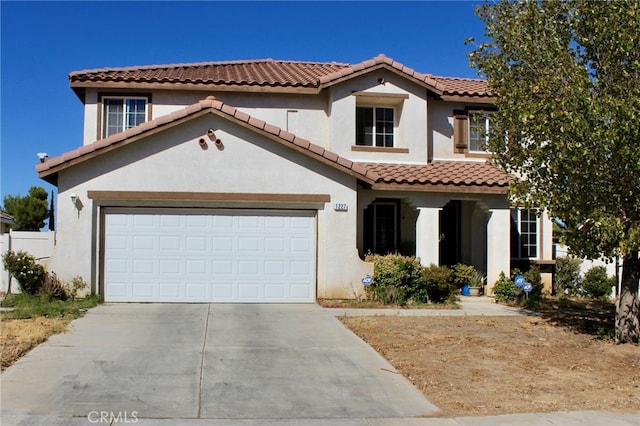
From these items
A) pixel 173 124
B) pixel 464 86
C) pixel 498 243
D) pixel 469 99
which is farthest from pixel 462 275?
pixel 173 124

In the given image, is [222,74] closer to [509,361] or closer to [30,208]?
[509,361]

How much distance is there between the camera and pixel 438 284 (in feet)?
50.3

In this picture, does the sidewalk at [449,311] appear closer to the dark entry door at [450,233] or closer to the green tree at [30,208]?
the dark entry door at [450,233]

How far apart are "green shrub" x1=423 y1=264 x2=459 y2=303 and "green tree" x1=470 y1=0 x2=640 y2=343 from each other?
4.15m

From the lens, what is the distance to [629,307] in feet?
36.0

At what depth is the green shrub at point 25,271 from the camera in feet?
45.7

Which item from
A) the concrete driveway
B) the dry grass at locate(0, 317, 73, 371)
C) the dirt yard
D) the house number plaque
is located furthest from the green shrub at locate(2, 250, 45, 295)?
the dirt yard

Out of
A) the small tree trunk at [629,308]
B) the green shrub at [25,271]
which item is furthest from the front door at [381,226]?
the green shrub at [25,271]

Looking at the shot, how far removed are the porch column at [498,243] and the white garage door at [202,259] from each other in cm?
533

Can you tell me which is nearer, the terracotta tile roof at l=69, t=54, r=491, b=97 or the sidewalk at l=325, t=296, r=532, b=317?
the sidewalk at l=325, t=296, r=532, b=317

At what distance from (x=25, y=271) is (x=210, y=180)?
4.68m

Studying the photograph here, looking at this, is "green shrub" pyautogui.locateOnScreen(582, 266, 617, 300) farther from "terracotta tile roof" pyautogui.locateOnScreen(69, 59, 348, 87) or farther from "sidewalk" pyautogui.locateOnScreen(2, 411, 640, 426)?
"sidewalk" pyautogui.locateOnScreen(2, 411, 640, 426)

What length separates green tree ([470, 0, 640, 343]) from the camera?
9.91m

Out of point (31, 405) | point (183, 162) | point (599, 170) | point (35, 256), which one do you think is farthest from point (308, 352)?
point (35, 256)
